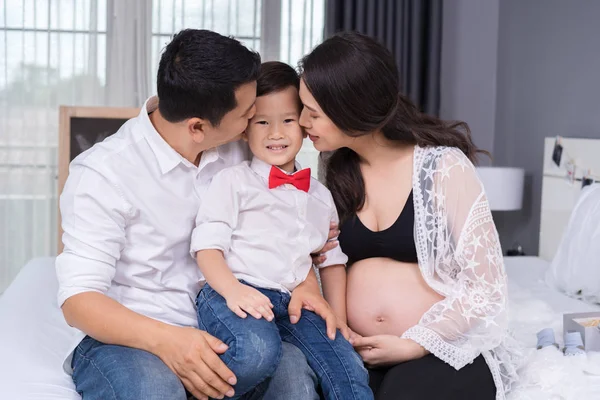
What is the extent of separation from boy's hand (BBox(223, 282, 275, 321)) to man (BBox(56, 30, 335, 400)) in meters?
0.08

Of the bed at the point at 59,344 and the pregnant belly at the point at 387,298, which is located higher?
the pregnant belly at the point at 387,298

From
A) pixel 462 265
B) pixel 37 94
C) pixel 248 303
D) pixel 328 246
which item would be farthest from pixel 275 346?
pixel 37 94

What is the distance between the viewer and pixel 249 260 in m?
1.66

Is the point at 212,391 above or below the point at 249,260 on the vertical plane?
below

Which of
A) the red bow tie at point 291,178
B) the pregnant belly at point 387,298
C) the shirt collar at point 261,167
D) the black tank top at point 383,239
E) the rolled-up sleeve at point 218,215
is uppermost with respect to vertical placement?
the shirt collar at point 261,167

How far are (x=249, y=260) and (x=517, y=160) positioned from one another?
295cm

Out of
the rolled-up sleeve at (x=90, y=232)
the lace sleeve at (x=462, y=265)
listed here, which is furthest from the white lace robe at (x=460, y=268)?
the rolled-up sleeve at (x=90, y=232)

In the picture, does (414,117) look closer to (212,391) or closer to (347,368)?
(347,368)

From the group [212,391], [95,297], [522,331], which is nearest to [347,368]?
[212,391]

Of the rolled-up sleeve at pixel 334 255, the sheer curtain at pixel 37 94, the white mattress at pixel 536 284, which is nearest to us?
the rolled-up sleeve at pixel 334 255

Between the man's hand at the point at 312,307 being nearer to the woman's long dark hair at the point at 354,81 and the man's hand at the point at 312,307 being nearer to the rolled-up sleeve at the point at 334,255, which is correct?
the rolled-up sleeve at the point at 334,255

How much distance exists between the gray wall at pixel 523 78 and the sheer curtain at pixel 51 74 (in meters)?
1.46

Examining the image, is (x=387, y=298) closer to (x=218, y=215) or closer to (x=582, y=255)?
(x=218, y=215)

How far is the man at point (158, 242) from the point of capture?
1.46 m
